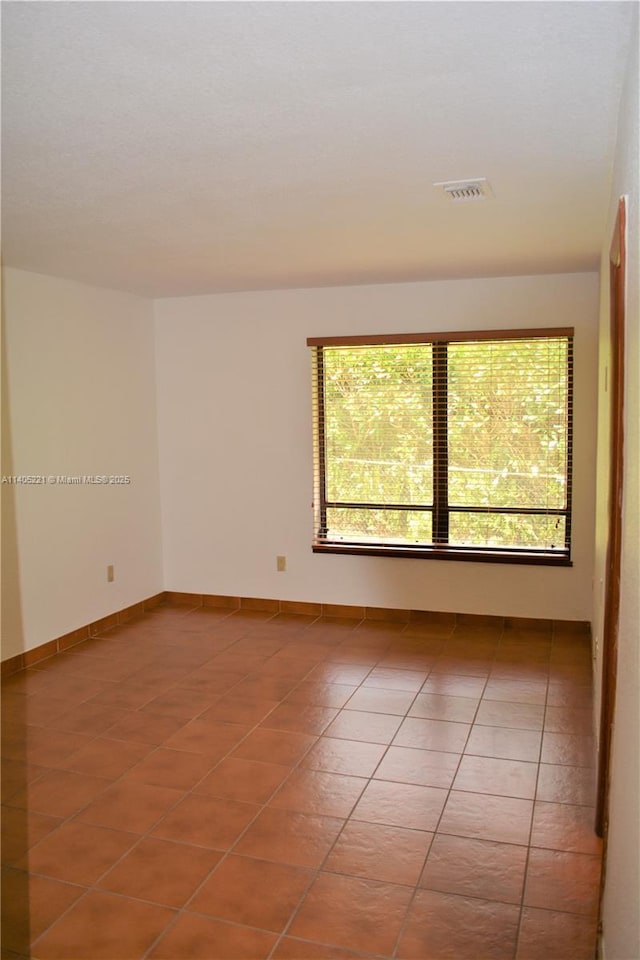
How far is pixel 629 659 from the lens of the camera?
177 cm

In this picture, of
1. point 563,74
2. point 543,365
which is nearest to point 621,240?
point 563,74

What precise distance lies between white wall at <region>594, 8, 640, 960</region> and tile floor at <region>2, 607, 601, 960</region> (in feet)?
1.61

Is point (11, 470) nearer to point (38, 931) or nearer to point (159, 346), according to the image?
point (159, 346)

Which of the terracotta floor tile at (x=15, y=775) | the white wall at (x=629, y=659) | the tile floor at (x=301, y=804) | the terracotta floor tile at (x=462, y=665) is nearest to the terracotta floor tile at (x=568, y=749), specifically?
the tile floor at (x=301, y=804)

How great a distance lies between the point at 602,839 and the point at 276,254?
3.21 meters

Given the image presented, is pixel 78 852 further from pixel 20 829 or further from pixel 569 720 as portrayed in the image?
pixel 569 720

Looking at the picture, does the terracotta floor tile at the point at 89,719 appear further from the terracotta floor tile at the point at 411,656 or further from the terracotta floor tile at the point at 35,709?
the terracotta floor tile at the point at 411,656

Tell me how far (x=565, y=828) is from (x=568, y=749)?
2.33 feet

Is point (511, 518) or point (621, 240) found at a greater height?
point (621, 240)

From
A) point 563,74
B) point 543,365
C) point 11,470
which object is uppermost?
point 563,74

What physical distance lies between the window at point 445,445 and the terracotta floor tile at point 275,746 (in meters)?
2.10

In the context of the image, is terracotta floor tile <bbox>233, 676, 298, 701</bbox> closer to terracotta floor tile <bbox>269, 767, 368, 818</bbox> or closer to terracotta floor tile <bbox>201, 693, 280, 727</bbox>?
terracotta floor tile <bbox>201, 693, 280, 727</bbox>

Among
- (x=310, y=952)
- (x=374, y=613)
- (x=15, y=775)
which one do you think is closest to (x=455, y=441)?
(x=374, y=613)

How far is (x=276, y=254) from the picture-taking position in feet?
14.4
